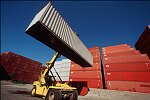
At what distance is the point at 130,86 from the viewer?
9.37 m

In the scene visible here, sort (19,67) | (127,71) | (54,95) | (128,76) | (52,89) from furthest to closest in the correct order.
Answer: (19,67) < (127,71) < (128,76) < (52,89) < (54,95)

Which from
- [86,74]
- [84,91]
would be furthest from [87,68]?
[84,91]

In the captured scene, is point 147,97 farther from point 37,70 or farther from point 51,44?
point 37,70

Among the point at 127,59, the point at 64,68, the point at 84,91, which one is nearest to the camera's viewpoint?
the point at 84,91

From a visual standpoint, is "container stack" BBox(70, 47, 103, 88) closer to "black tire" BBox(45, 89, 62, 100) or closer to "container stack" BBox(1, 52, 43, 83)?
"black tire" BBox(45, 89, 62, 100)

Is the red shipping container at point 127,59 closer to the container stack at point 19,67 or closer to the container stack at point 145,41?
the container stack at point 145,41

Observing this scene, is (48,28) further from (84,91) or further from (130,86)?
(130,86)

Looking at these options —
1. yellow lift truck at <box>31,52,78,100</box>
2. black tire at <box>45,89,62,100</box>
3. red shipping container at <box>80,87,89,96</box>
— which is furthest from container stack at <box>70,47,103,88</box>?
black tire at <box>45,89,62,100</box>

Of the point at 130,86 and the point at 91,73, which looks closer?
the point at 130,86

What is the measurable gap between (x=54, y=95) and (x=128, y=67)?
660 cm

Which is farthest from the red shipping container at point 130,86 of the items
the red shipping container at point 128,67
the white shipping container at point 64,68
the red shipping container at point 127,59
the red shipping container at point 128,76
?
the white shipping container at point 64,68

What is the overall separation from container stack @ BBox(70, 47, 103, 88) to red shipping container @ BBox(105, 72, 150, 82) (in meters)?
1.00

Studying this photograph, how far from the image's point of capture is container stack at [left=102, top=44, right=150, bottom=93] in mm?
9289

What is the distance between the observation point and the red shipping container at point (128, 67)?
9828 mm
